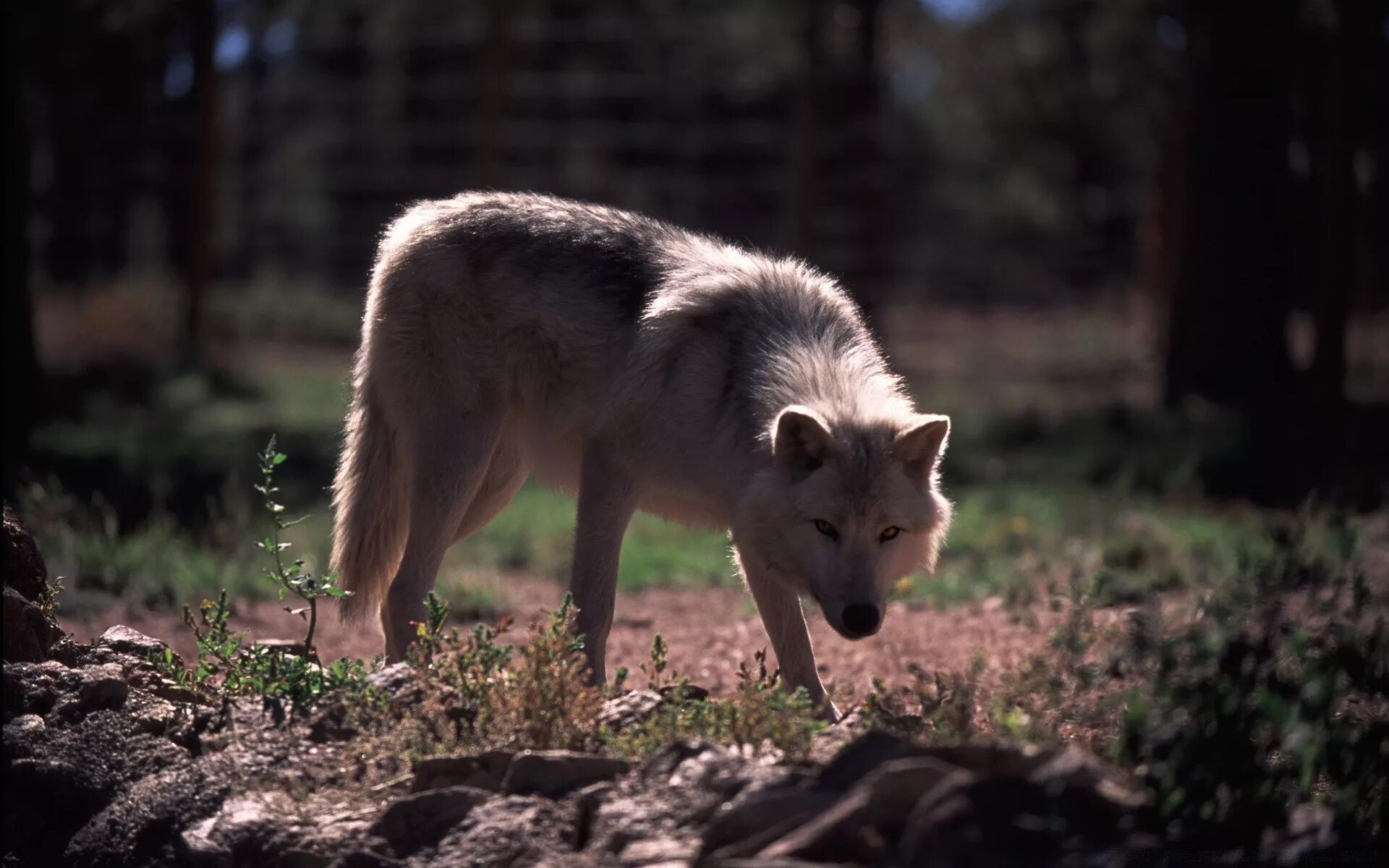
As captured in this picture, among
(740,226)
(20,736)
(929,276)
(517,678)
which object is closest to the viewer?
(517,678)

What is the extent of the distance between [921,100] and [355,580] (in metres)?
27.5

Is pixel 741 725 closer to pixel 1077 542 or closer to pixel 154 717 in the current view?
pixel 154 717

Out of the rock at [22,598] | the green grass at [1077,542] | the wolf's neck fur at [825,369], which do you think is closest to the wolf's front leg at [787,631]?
the wolf's neck fur at [825,369]

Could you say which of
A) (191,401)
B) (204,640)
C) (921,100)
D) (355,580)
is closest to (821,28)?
(191,401)

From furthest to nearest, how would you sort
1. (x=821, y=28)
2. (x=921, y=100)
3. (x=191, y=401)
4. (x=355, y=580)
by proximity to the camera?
(x=921, y=100) < (x=821, y=28) < (x=191, y=401) < (x=355, y=580)

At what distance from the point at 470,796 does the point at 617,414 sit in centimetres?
192

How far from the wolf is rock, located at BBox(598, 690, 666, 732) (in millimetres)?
650

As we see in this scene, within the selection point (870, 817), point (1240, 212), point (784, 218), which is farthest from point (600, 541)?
point (784, 218)

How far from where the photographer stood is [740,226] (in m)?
19.7

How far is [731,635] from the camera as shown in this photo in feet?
22.9

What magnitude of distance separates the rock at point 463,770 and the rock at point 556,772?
11 centimetres

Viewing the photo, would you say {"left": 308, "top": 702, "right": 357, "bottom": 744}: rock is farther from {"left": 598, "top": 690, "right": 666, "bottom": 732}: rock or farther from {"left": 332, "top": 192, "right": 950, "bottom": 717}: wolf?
{"left": 332, "top": 192, "right": 950, "bottom": 717}: wolf

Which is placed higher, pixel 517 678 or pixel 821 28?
pixel 821 28

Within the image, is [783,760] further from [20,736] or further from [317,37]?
[317,37]
